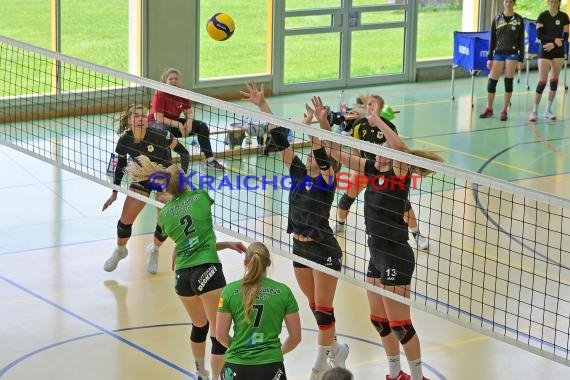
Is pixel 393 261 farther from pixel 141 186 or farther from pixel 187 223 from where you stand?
pixel 141 186

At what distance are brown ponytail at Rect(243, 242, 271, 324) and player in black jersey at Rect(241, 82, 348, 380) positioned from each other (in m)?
1.44

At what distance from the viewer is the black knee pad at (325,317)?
343 inches

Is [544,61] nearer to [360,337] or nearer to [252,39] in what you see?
[252,39]

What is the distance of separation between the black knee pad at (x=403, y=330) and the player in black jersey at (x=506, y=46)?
10.9 meters

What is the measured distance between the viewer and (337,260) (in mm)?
8617

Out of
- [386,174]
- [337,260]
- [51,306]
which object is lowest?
[51,306]

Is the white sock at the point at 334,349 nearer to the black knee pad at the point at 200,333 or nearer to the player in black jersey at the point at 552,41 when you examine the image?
the black knee pad at the point at 200,333

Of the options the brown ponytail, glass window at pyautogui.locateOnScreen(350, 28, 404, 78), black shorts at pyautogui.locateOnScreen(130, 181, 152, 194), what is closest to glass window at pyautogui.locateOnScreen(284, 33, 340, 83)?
glass window at pyautogui.locateOnScreen(350, 28, 404, 78)

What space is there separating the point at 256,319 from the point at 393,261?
1.56 metres

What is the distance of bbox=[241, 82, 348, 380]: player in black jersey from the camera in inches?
336

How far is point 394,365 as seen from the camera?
863cm

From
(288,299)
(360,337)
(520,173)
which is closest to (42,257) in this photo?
(360,337)

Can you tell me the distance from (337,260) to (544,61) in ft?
36.9

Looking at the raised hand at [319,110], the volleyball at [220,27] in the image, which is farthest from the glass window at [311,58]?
the raised hand at [319,110]
